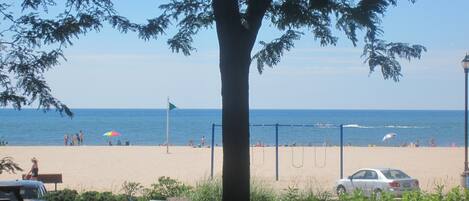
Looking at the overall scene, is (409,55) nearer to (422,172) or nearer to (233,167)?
(233,167)

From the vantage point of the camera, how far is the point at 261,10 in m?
6.48

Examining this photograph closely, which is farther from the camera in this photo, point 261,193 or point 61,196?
point 61,196

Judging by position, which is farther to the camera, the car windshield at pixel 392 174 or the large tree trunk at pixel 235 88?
the car windshield at pixel 392 174

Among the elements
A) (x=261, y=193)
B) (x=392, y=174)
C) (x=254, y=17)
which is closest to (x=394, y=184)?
(x=392, y=174)

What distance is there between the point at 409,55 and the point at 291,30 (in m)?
1.32

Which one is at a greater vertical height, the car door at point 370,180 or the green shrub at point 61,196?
the green shrub at point 61,196

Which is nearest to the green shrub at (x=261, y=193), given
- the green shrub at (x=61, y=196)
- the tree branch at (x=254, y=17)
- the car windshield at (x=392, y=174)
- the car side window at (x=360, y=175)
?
the green shrub at (x=61, y=196)

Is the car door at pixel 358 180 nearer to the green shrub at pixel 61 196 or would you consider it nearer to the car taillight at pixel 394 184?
the car taillight at pixel 394 184

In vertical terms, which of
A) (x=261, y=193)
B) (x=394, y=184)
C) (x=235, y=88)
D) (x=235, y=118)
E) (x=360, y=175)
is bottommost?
(x=394, y=184)

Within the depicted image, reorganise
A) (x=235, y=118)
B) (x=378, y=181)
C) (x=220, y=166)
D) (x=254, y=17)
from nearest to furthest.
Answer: (x=235, y=118) → (x=254, y=17) → (x=378, y=181) → (x=220, y=166)

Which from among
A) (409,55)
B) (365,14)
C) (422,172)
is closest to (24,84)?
(365,14)

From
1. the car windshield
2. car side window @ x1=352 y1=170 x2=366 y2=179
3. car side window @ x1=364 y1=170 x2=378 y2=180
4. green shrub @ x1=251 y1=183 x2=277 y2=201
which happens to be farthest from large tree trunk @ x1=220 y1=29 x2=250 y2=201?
car side window @ x1=352 y1=170 x2=366 y2=179

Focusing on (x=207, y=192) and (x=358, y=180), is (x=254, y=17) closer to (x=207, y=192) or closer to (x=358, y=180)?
(x=207, y=192)

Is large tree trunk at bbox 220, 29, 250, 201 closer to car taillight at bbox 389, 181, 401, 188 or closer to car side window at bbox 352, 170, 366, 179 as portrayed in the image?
car taillight at bbox 389, 181, 401, 188
